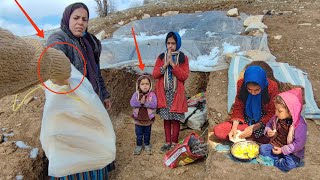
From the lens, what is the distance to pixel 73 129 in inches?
113

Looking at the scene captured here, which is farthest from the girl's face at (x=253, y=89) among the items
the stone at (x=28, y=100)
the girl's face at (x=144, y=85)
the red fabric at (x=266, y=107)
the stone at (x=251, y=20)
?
the stone at (x=251, y=20)

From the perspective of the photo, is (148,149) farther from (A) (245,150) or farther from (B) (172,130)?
(A) (245,150)

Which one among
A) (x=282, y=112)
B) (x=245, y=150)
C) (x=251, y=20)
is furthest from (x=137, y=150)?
(x=251, y=20)

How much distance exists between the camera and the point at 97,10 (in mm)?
10336

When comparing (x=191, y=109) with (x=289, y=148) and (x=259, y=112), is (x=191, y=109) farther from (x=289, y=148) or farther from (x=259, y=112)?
(x=289, y=148)

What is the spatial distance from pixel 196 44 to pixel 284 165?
2932mm

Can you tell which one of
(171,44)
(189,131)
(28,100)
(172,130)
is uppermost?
(171,44)

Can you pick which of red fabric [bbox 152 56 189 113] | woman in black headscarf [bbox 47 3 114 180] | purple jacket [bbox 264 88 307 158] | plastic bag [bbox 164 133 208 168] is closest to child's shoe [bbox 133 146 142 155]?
plastic bag [bbox 164 133 208 168]

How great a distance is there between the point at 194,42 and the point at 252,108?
2.29m

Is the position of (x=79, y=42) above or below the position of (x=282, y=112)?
above

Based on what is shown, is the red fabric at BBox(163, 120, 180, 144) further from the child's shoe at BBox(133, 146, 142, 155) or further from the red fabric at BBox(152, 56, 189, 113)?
the child's shoe at BBox(133, 146, 142, 155)

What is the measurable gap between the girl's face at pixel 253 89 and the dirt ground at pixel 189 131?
0.61 m

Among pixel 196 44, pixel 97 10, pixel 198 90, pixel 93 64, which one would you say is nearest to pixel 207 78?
pixel 198 90

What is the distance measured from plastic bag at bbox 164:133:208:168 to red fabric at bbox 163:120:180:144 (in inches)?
11.1
